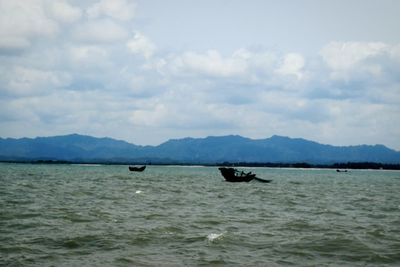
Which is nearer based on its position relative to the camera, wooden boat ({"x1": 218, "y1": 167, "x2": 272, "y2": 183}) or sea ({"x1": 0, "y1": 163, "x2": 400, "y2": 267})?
sea ({"x1": 0, "y1": 163, "x2": 400, "y2": 267})

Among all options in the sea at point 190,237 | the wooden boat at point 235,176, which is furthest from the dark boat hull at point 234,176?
the sea at point 190,237

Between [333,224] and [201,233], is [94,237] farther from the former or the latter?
[333,224]

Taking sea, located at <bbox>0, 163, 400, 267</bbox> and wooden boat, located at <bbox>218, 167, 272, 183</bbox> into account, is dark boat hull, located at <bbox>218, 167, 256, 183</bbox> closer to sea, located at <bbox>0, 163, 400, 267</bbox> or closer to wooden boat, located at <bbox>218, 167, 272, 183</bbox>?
wooden boat, located at <bbox>218, 167, 272, 183</bbox>

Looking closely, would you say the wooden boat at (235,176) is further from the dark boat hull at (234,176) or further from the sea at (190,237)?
the sea at (190,237)

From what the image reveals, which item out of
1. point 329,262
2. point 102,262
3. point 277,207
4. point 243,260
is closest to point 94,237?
point 102,262

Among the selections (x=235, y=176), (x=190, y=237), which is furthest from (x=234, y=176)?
(x=190, y=237)

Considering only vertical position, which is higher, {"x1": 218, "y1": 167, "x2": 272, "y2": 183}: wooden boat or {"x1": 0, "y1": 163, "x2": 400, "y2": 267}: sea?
{"x1": 218, "y1": 167, "x2": 272, "y2": 183}: wooden boat

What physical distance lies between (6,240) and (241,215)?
16.2 m

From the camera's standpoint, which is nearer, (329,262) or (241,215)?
(329,262)

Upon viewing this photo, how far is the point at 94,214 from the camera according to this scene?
30.2 metres

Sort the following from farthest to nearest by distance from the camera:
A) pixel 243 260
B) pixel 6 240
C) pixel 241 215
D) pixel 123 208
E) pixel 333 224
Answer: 1. pixel 123 208
2. pixel 241 215
3. pixel 333 224
4. pixel 6 240
5. pixel 243 260

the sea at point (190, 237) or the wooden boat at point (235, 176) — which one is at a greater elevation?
the wooden boat at point (235, 176)

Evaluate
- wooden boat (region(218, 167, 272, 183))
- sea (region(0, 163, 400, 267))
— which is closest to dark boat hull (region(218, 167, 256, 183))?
wooden boat (region(218, 167, 272, 183))

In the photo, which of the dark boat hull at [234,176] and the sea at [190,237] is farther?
the dark boat hull at [234,176]
